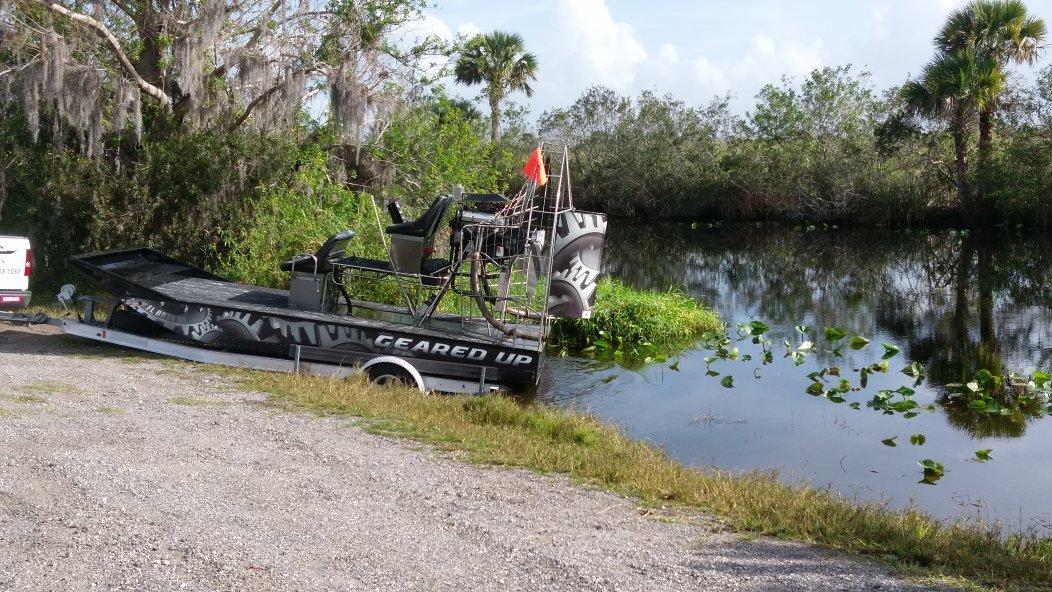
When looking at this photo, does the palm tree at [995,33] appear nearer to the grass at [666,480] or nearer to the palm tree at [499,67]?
the palm tree at [499,67]

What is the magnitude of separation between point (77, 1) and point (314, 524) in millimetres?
13130

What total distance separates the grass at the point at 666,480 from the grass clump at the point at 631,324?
5.53 m

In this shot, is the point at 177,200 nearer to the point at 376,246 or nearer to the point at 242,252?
the point at 242,252

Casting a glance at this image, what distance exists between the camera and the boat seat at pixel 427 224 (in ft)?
35.3

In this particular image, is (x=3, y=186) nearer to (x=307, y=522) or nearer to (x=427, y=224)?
(x=427, y=224)

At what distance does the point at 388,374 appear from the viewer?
36.7 feet

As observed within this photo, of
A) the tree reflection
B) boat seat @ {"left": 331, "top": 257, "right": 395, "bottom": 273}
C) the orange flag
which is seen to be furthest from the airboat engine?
the tree reflection

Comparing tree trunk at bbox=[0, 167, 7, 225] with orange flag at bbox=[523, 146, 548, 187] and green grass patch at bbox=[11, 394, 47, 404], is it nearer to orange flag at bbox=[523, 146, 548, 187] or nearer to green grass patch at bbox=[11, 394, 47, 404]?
green grass patch at bbox=[11, 394, 47, 404]

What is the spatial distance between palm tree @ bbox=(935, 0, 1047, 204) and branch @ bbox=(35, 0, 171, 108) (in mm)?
31830

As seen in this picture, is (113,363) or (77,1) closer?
(113,363)

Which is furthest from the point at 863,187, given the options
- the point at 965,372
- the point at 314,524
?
the point at 314,524

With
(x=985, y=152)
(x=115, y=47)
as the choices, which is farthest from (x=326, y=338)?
(x=985, y=152)

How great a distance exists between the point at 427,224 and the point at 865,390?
690cm

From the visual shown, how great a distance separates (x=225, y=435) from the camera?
829 centimetres
